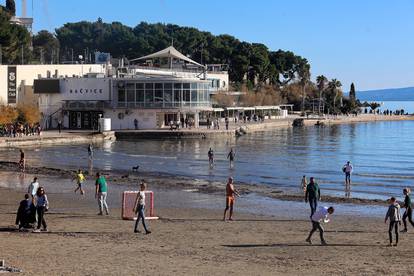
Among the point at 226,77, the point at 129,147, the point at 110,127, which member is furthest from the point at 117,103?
the point at 226,77

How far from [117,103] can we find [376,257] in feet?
228

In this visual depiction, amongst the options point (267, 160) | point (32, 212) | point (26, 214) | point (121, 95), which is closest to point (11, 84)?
point (121, 95)

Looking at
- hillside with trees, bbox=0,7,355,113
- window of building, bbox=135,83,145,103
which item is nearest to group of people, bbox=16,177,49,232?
window of building, bbox=135,83,145,103

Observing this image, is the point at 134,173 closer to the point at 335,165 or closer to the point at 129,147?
the point at 335,165

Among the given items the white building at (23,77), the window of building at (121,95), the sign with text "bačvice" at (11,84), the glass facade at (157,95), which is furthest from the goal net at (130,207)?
the window of building at (121,95)

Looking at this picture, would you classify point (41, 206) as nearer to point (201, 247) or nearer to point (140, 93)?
point (201, 247)

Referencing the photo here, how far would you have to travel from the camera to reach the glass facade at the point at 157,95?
83.2 meters

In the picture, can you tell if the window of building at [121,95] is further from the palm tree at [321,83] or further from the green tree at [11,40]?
the palm tree at [321,83]

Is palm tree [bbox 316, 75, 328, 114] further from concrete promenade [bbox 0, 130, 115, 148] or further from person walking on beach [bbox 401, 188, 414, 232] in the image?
person walking on beach [bbox 401, 188, 414, 232]

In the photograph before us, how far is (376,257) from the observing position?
1705 centimetres

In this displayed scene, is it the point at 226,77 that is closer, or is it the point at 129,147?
the point at 129,147

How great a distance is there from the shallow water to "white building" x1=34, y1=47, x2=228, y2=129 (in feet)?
31.8

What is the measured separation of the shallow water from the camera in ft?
131

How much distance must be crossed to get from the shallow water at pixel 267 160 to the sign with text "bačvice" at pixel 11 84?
56.7 ft
